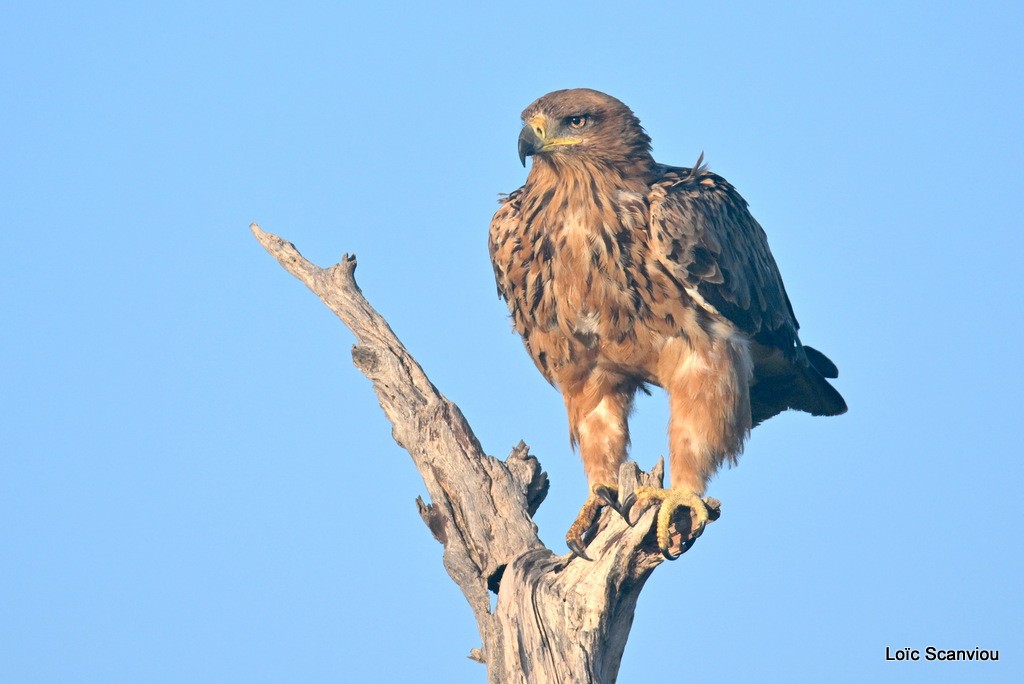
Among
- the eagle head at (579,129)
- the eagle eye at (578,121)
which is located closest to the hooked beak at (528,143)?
the eagle head at (579,129)

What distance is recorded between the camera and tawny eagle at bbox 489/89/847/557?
25.2 ft

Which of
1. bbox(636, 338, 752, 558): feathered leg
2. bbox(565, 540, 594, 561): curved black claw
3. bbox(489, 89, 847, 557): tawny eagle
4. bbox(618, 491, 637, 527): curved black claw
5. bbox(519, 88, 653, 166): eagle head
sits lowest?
bbox(565, 540, 594, 561): curved black claw

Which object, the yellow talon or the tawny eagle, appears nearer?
the yellow talon

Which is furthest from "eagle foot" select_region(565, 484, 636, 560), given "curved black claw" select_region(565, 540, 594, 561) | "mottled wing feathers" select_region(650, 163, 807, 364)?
"mottled wing feathers" select_region(650, 163, 807, 364)

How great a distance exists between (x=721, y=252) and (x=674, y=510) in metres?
1.68

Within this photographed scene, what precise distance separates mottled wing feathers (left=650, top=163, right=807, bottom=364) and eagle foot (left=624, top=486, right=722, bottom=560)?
4.06 ft

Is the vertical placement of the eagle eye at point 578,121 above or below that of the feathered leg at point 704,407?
above

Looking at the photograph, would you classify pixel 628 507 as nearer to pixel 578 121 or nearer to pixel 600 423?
pixel 600 423

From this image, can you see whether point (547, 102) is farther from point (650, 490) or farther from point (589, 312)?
point (650, 490)

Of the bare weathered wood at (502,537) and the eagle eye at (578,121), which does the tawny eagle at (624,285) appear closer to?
the eagle eye at (578,121)

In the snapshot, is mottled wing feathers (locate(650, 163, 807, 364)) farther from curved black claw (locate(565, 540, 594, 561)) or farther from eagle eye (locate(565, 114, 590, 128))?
curved black claw (locate(565, 540, 594, 561))

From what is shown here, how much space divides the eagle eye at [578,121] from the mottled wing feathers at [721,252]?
22.6 inches

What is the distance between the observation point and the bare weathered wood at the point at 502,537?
661 centimetres

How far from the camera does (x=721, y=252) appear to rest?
7.84 metres
